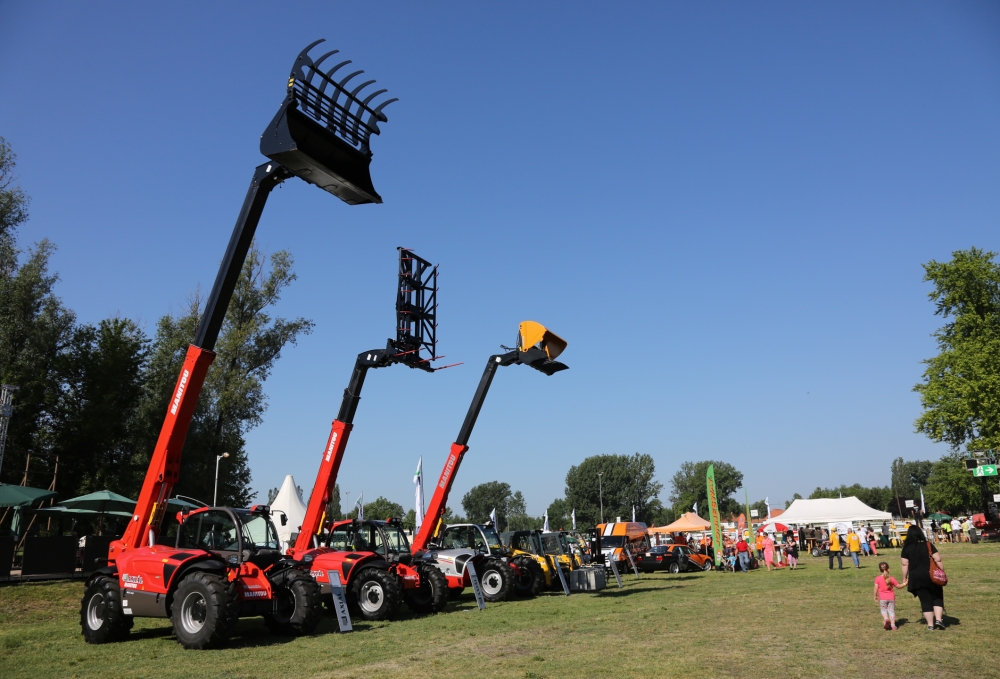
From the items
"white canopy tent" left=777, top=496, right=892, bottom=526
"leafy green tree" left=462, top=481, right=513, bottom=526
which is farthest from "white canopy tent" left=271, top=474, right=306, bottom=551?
"leafy green tree" left=462, top=481, right=513, bottom=526

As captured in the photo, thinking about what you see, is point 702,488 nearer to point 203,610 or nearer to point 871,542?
point 871,542

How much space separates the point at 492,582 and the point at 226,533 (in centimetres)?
793

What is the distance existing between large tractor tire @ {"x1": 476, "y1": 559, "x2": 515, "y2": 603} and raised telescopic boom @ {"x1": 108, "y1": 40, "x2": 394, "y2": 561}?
8443 mm

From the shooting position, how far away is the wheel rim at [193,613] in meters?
10.4

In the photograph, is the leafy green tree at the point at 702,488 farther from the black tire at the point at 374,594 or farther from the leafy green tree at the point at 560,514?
the black tire at the point at 374,594

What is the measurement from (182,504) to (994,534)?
46.0 metres

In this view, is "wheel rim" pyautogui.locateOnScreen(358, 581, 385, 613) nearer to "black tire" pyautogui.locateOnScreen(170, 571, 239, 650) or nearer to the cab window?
the cab window

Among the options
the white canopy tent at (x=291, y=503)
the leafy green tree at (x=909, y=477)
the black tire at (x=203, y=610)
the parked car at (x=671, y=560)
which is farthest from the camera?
the leafy green tree at (x=909, y=477)

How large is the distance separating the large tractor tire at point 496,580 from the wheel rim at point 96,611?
8.72 m

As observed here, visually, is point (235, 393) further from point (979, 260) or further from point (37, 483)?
point (979, 260)

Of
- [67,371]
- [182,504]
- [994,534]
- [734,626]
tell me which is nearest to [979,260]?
[994,534]

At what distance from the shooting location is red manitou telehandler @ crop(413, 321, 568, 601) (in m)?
17.7

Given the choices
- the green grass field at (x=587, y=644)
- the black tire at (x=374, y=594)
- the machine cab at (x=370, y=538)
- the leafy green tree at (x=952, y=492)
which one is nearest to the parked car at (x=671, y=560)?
the green grass field at (x=587, y=644)

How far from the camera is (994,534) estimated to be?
44062 mm
